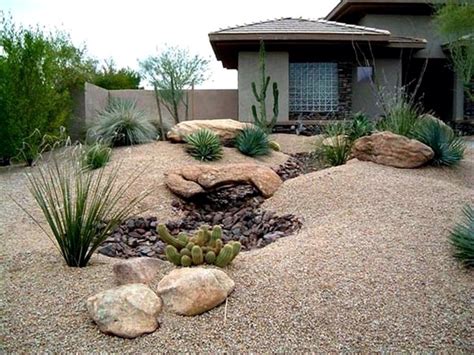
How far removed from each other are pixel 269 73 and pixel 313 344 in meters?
13.2

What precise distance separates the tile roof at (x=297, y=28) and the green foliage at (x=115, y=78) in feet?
18.9

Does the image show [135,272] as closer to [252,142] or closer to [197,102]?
[252,142]

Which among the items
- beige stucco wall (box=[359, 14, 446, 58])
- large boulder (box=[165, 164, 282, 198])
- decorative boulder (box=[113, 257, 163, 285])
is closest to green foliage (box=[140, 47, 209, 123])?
beige stucco wall (box=[359, 14, 446, 58])

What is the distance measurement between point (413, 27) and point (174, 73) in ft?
29.8

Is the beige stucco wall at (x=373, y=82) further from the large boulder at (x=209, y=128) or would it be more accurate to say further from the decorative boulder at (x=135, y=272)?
the decorative boulder at (x=135, y=272)

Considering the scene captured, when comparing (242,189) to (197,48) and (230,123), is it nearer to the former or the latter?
(230,123)

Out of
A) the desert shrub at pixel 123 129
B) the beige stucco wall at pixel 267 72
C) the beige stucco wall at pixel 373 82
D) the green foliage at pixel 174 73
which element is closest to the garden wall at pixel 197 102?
the green foliage at pixel 174 73

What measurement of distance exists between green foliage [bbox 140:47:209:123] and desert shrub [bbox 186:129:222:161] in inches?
180

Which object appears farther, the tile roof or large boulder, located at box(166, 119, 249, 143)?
the tile roof

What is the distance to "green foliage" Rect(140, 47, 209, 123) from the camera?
1592cm

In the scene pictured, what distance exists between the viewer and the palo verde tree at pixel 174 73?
52.2ft

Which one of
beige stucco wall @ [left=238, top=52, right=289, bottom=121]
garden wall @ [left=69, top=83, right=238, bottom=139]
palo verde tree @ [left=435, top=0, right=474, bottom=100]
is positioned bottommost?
garden wall @ [left=69, top=83, right=238, bottom=139]

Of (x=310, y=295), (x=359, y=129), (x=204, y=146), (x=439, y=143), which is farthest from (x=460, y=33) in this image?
(x=310, y=295)

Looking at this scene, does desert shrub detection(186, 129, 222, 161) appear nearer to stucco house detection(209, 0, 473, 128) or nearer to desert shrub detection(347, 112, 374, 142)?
desert shrub detection(347, 112, 374, 142)
